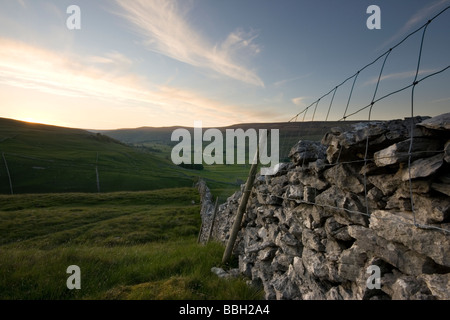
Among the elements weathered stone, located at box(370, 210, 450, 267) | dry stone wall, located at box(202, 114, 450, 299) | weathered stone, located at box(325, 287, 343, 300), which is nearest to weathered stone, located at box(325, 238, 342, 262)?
dry stone wall, located at box(202, 114, 450, 299)

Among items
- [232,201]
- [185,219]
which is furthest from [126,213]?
[232,201]

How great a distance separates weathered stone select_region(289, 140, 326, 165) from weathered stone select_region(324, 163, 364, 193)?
73 centimetres

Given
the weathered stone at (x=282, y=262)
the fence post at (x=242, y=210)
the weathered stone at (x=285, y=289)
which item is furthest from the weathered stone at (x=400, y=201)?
the fence post at (x=242, y=210)

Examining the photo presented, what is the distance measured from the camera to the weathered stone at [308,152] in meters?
4.54

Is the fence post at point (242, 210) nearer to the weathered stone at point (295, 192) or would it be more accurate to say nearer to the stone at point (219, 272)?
the stone at point (219, 272)

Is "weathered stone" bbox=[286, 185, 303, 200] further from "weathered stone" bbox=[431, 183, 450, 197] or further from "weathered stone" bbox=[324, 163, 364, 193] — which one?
"weathered stone" bbox=[431, 183, 450, 197]

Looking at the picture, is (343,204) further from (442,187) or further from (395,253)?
(442,187)

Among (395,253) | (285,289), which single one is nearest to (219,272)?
(285,289)

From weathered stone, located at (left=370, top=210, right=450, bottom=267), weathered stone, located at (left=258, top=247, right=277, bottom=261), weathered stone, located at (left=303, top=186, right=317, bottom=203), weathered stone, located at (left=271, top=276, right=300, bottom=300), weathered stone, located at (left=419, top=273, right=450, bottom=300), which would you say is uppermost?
weathered stone, located at (left=303, top=186, right=317, bottom=203)

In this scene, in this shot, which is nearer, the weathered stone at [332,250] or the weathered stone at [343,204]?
the weathered stone at [343,204]

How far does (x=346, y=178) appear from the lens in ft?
11.7

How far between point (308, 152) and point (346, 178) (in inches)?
46.0

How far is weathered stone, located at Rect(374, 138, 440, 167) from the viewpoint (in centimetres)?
257
